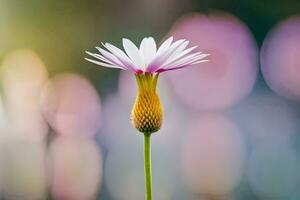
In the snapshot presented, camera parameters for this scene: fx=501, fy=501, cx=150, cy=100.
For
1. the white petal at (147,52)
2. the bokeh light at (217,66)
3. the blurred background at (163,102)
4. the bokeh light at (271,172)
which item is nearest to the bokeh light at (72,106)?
the blurred background at (163,102)

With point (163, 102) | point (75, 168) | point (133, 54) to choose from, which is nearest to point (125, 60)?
point (133, 54)

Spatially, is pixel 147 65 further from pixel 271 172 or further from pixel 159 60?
pixel 271 172

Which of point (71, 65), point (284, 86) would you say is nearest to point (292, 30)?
point (284, 86)

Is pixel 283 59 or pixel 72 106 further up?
pixel 283 59

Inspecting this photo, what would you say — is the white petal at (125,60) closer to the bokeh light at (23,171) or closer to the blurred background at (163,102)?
the blurred background at (163,102)

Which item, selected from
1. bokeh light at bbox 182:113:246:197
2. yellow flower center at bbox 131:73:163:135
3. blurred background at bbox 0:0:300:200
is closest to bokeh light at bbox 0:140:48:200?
blurred background at bbox 0:0:300:200

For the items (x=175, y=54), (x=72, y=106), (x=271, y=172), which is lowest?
(x=271, y=172)

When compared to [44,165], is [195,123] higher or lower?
higher

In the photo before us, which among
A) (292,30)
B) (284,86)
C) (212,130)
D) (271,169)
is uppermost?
(292,30)

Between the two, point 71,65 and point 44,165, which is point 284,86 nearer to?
point 71,65
